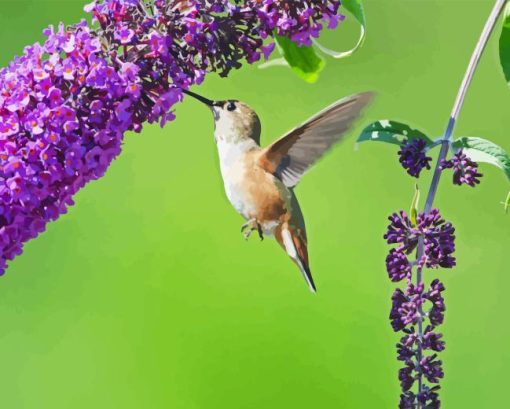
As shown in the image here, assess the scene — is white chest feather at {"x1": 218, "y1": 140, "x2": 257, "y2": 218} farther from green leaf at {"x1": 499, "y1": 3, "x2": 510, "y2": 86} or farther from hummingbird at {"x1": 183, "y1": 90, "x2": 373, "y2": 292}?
green leaf at {"x1": 499, "y1": 3, "x2": 510, "y2": 86}

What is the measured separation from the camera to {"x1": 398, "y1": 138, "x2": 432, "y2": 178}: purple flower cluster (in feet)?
4.74

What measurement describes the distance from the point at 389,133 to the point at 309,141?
0.61ft

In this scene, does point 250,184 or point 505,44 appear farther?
point 250,184

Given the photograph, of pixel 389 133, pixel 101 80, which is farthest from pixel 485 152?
pixel 101 80

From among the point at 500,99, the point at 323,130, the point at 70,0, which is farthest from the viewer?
the point at 70,0

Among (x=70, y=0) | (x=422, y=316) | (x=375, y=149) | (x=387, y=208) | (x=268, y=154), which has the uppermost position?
(x=70, y=0)

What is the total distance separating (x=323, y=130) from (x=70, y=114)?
0.49 metres

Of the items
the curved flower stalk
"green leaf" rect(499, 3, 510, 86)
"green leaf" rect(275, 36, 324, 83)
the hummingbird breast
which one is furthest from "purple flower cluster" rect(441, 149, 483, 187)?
the hummingbird breast

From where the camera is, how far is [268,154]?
5.48 ft

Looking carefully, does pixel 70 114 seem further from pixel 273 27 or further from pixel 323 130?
pixel 323 130

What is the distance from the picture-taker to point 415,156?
1.45 metres

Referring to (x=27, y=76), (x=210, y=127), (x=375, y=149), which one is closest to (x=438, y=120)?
(x=375, y=149)

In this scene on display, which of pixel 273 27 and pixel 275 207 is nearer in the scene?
pixel 273 27

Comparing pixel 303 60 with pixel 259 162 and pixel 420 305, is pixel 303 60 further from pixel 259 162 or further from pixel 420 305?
pixel 420 305
